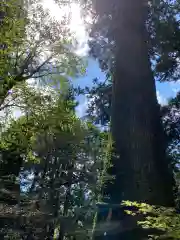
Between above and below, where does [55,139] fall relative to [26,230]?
above

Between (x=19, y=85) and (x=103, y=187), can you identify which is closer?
(x=19, y=85)

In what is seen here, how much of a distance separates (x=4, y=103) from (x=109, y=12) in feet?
19.5

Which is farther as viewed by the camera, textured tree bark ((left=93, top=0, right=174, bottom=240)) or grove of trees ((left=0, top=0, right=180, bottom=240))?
textured tree bark ((left=93, top=0, right=174, bottom=240))

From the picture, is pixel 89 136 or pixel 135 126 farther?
pixel 89 136

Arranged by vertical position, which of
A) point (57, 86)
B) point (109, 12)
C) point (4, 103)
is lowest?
point (4, 103)

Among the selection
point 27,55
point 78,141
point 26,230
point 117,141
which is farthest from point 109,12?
point 26,230

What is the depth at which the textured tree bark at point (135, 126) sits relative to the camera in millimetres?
4902

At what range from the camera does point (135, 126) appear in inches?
219

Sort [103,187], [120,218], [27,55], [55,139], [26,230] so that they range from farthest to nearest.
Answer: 1. [55,139]
2. [26,230]
3. [103,187]
4. [120,218]
5. [27,55]

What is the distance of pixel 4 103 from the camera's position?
12.0 ft

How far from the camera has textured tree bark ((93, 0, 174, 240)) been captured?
4.90m

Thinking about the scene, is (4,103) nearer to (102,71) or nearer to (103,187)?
(103,187)

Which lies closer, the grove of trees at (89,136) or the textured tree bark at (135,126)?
the grove of trees at (89,136)

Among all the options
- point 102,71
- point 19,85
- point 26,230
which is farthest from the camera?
point 102,71
